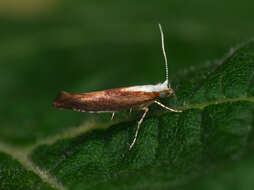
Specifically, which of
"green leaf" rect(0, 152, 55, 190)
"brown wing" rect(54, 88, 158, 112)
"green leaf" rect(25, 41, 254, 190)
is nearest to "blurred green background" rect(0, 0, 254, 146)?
"brown wing" rect(54, 88, 158, 112)

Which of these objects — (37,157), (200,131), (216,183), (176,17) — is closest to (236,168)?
(216,183)

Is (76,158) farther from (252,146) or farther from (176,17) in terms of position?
(176,17)

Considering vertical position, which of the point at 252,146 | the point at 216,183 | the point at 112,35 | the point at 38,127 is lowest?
the point at 38,127

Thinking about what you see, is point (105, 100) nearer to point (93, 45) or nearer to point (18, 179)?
point (18, 179)

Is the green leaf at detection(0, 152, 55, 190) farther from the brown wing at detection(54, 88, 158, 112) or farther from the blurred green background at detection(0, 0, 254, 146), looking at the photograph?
the blurred green background at detection(0, 0, 254, 146)

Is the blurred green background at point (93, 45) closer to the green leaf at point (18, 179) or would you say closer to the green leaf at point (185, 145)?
the green leaf at point (18, 179)

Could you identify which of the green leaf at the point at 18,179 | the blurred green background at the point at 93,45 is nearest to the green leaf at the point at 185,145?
the green leaf at the point at 18,179
